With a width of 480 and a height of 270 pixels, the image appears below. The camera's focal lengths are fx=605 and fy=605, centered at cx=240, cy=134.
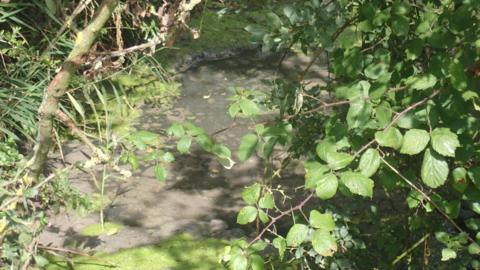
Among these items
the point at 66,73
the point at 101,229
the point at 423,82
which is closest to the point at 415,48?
the point at 423,82

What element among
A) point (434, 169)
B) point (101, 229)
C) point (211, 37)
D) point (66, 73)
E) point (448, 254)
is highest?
point (66, 73)

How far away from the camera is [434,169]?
144 cm

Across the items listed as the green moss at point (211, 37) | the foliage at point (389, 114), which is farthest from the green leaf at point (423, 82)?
the green moss at point (211, 37)

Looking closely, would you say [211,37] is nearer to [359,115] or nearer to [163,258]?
[163,258]

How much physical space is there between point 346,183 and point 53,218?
249 cm

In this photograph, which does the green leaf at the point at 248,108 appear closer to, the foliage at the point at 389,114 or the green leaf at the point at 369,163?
the foliage at the point at 389,114

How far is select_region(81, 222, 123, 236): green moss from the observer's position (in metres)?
3.38

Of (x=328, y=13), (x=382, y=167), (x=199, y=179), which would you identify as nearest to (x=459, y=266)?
(x=382, y=167)

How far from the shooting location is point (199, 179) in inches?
165

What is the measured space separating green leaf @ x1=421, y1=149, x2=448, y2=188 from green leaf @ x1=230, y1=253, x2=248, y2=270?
19.3 inches

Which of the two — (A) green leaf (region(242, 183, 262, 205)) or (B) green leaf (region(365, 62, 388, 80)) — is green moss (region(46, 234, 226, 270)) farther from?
(B) green leaf (region(365, 62, 388, 80))

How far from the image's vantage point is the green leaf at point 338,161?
4.62 ft

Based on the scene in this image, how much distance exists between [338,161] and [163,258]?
1.90 meters

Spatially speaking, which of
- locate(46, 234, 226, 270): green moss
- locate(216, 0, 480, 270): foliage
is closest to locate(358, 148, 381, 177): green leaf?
locate(216, 0, 480, 270): foliage
